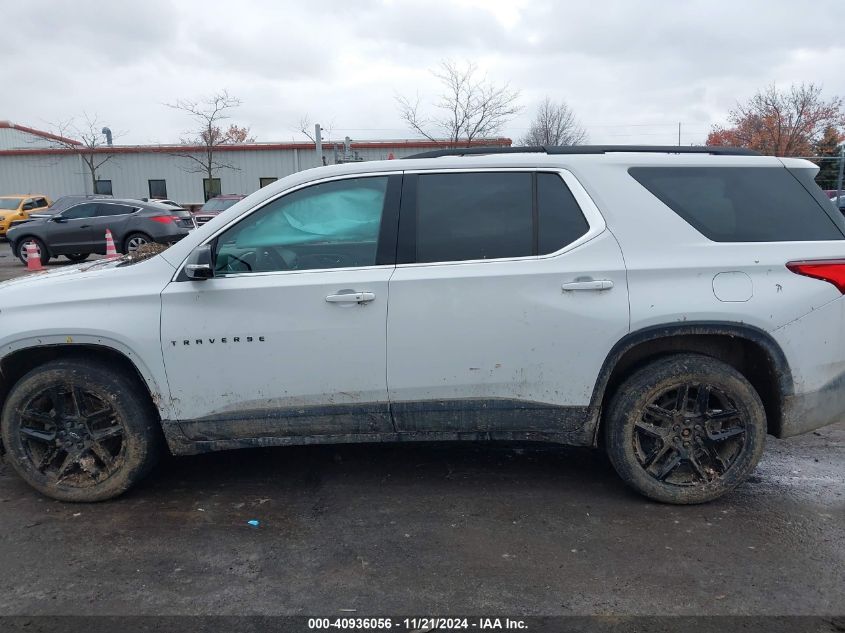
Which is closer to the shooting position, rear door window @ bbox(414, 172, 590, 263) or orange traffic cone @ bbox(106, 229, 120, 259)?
rear door window @ bbox(414, 172, 590, 263)

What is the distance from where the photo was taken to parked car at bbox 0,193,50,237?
25.0 meters

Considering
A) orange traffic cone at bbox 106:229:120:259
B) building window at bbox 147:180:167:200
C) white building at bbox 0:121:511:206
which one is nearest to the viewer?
orange traffic cone at bbox 106:229:120:259

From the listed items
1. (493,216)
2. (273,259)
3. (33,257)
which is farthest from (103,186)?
(493,216)

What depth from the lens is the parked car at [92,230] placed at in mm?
15961

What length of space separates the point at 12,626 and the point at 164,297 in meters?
1.58

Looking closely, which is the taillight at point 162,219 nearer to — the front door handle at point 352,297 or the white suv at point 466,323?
the white suv at point 466,323

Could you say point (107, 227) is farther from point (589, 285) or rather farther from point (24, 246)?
point (589, 285)

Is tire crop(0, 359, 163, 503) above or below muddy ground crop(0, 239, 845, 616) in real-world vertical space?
above

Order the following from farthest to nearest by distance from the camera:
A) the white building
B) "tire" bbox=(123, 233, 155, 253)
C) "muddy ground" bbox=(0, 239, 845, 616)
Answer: the white building, "tire" bbox=(123, 233, 155, 253), "muddy ground" bbox=(0, 239, 845, 616)

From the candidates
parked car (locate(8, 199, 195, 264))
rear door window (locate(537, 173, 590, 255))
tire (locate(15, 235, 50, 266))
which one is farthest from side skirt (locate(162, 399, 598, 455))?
tire (locate(15, 235, 50, 266))

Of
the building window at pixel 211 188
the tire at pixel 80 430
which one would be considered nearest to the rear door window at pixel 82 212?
the tire at pixel 80 430

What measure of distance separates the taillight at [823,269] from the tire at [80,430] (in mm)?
3489

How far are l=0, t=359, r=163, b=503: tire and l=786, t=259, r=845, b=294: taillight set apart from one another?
349cm

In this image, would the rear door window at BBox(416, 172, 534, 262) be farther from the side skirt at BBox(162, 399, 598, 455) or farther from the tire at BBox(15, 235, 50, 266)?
→ the tire at BBox(15, 235, 50, 266)
